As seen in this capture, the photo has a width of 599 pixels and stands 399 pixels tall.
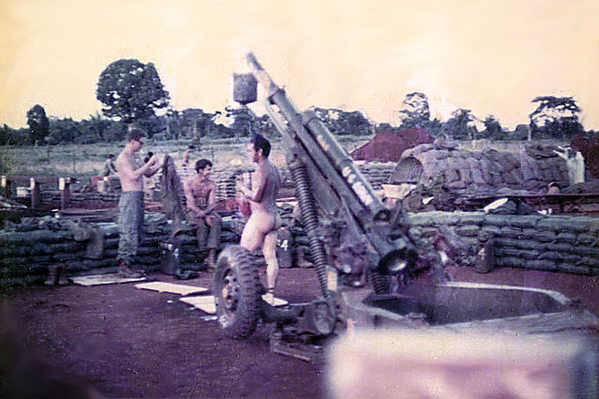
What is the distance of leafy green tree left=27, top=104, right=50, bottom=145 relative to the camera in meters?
2.47

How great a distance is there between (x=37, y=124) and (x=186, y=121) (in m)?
0.61

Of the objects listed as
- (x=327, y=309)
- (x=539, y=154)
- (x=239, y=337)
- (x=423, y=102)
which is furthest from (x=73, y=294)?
(x=539, y=154)

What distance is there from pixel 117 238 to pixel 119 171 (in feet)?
2.33

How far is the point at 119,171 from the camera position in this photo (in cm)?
478

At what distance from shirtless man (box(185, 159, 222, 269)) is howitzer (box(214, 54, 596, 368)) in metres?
1.86

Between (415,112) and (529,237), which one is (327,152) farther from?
(529,237)

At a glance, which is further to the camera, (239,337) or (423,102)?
(239,337)

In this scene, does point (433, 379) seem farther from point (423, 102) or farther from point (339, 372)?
point (423, 102)

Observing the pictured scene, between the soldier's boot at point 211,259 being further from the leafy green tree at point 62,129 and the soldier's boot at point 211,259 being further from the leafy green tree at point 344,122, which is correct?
the leafy green tree at point 62,129

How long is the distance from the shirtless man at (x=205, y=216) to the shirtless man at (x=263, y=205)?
141cm

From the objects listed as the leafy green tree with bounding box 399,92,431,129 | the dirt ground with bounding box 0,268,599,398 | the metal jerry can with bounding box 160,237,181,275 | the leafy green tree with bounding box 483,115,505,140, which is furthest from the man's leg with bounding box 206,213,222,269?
the leafy green tree with bounding box 483,115,505,140

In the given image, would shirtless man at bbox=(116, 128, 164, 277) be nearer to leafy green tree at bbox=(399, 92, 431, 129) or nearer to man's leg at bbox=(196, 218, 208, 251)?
man's leg at bbox=(196, 218, 208, 251)

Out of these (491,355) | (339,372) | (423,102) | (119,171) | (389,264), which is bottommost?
(339,372)

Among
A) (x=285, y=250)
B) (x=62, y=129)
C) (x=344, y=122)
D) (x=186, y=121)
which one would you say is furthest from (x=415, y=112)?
(x=285, y=250)
